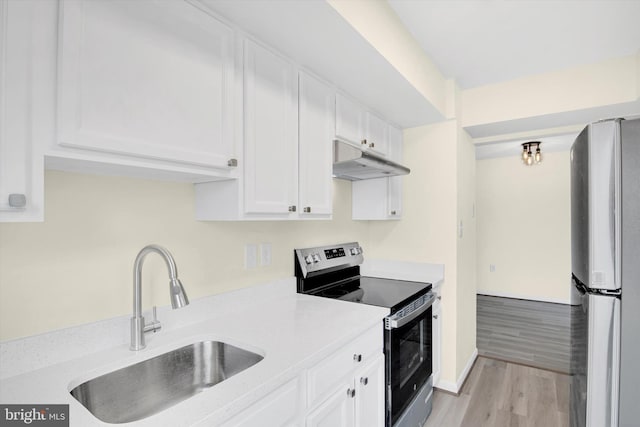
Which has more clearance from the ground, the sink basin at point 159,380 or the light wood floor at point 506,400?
the sink basin at point 159,380

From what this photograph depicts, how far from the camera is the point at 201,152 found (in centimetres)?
121

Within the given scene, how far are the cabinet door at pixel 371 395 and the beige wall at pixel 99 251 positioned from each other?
79 centimetres

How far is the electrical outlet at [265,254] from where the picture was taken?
6.24 ft

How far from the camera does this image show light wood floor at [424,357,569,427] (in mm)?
2273

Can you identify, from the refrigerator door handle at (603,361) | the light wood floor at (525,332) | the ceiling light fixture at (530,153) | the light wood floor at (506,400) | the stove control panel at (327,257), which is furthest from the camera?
the ceiling light fixture at (530,153)

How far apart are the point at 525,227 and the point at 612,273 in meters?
4.36

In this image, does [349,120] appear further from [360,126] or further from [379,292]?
[379,292]

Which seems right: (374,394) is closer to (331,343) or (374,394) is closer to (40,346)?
(331,343)

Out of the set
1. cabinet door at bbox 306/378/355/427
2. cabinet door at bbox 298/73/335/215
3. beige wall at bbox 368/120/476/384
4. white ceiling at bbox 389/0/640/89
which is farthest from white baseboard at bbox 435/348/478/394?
white ceiling at bbox 389/0/640/89

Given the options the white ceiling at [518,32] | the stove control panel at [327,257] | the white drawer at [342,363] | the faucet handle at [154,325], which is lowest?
the white drawer at [342,363]

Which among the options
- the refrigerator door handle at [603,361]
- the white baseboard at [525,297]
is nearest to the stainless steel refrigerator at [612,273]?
the refrigerator door handle at [603,361]

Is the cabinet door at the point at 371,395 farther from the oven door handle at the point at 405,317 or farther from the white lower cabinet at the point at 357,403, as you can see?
the oven door handle at the point at 405,317

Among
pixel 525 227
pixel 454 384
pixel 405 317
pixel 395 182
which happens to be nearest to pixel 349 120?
pixel 395 182

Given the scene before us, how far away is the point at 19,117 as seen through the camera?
0.79 m
